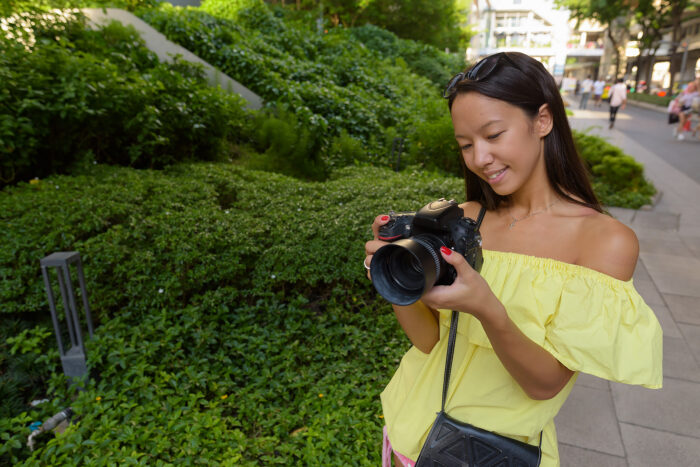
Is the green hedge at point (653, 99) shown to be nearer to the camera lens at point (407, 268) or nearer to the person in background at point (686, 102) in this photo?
the person in background at point (686, 102)

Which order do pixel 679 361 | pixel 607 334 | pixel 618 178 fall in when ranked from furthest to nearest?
pixel 618 178
pixel 679 361
pixel 607 334

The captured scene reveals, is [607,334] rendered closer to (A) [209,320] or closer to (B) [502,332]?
(B) [502,332]

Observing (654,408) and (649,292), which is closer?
(654,408)

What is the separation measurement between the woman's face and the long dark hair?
0.02 meters

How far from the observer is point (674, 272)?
192 inches

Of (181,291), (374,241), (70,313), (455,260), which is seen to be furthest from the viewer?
(181,291)

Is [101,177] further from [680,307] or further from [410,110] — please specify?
[410,110]

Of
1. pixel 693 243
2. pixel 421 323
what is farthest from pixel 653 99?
pixel 421 323

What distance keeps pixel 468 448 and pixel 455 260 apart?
538 mm

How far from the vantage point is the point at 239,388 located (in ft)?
8.95

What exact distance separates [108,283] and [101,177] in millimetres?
1567

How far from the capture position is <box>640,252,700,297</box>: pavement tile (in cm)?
446

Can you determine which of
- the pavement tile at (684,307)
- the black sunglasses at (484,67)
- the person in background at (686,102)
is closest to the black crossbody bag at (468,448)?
the black sunglasses at (484,67)

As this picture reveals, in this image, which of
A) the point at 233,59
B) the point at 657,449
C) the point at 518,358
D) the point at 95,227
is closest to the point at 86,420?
the point at 95,227
